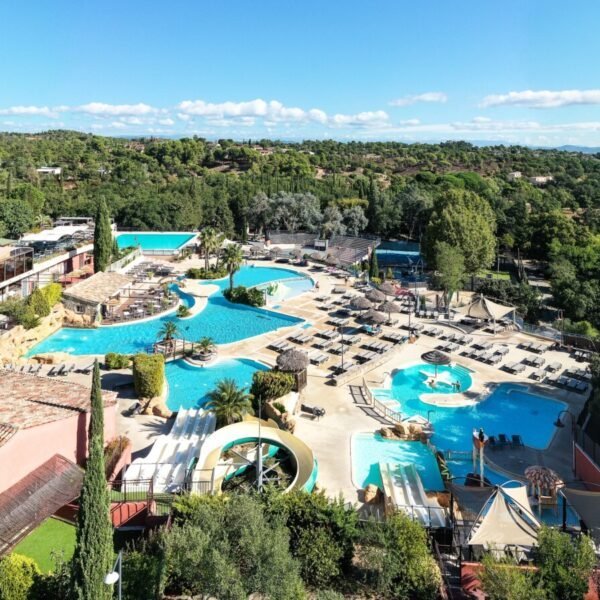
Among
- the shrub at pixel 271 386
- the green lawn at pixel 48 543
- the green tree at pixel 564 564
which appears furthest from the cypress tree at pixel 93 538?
the shrub at pixel 271 386

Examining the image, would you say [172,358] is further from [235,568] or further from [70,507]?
[235,568]

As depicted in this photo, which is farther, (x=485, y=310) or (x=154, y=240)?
(x=154, y=240)

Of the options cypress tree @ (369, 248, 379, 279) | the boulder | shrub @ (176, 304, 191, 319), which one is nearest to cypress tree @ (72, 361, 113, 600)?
the boulder

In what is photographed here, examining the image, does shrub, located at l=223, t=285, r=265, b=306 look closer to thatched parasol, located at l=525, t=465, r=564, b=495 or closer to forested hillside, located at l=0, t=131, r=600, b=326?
forested hillside, located at l=0, t=131, r=600, b=326

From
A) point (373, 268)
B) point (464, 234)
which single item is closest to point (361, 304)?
point (464, 234)

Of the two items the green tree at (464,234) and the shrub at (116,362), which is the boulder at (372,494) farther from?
the green tree at (464,234)

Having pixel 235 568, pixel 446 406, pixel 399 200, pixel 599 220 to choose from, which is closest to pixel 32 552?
pixel 235 568

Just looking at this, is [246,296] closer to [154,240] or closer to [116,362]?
[116,362]
